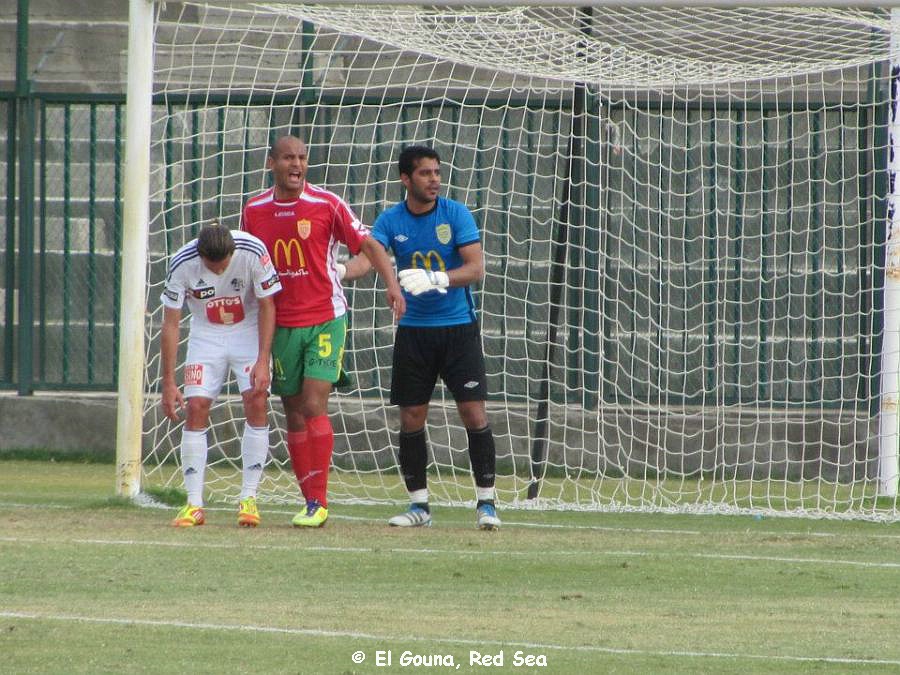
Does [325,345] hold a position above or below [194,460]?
above

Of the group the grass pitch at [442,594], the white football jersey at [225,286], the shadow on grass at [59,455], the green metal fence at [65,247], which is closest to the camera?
the grass pitch at [442,594]

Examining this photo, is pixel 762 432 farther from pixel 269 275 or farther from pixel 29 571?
pixel 29 571

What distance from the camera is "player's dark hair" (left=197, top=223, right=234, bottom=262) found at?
27.0ft

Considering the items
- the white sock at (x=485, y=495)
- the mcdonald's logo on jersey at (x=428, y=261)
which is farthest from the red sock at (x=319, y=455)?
the mcdonald's logo on jersey at (x=428, y=261)

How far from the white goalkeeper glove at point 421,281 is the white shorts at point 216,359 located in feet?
2.99

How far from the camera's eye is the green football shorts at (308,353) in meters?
8.54

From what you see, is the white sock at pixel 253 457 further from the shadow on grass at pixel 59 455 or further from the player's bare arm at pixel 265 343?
the shadow on grass at pixel 59 455

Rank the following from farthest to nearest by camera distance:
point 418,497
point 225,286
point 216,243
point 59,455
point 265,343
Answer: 1. point 59,455
2. point 418,497
3. point 225,286
4. point 265,343
5. point 216,243

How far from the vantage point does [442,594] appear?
6.47 m

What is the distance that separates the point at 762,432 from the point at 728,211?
1.69 meters

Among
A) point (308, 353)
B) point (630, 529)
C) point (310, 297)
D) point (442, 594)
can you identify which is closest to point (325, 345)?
point (308, 353)

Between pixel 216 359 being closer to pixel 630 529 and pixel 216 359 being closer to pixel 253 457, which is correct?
pixel 253 457

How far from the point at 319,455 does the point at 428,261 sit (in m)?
1.16

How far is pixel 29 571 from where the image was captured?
683 centimetres
